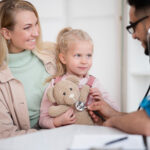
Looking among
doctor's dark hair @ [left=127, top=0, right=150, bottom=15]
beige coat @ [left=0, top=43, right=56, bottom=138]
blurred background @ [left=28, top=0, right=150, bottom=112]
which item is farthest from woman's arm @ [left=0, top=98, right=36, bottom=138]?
doctor's dark hair @ [left=127, top=0, right=150, bottom=15]

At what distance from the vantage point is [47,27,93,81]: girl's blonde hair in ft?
4.69

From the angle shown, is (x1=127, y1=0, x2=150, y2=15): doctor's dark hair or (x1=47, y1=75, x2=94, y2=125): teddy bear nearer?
(x1=127, y1=0, x2=150, y2=15): doctor's dark hair

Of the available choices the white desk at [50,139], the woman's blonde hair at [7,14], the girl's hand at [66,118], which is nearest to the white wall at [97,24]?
the woman's blonde hair at [7,14]

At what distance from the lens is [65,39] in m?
1.46

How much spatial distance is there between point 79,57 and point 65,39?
142 mm

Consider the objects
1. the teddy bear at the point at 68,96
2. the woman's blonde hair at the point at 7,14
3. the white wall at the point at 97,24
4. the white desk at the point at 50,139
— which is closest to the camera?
the white desk at the point at 50,139

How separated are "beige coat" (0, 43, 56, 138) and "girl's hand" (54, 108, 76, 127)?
6.1 inches

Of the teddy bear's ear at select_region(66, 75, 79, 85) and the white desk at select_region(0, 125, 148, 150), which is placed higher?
the teddy bear's ear at select_region(66, 75, 79, 85)

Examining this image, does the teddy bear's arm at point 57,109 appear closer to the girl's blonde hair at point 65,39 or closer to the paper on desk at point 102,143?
the girl's blonde hair at point 65,39

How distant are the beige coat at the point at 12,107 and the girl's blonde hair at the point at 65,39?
0.22 metres

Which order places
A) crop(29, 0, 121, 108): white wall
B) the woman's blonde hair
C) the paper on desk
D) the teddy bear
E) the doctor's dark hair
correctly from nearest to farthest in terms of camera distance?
1. the paper on desk
2. the doctor's dark hair
3. the teddy bear
4. the woman's blonde hair
5. crop(29, 0, 121, 108): white wall

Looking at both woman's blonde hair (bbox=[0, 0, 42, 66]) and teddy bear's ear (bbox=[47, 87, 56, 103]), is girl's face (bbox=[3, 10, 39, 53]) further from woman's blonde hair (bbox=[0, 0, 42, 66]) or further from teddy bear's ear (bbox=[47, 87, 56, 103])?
teddy bear's ear (bbox=[47, 87, 56, 103])

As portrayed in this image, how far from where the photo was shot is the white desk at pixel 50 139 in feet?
3.07

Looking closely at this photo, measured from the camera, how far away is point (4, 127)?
4.48 ft
